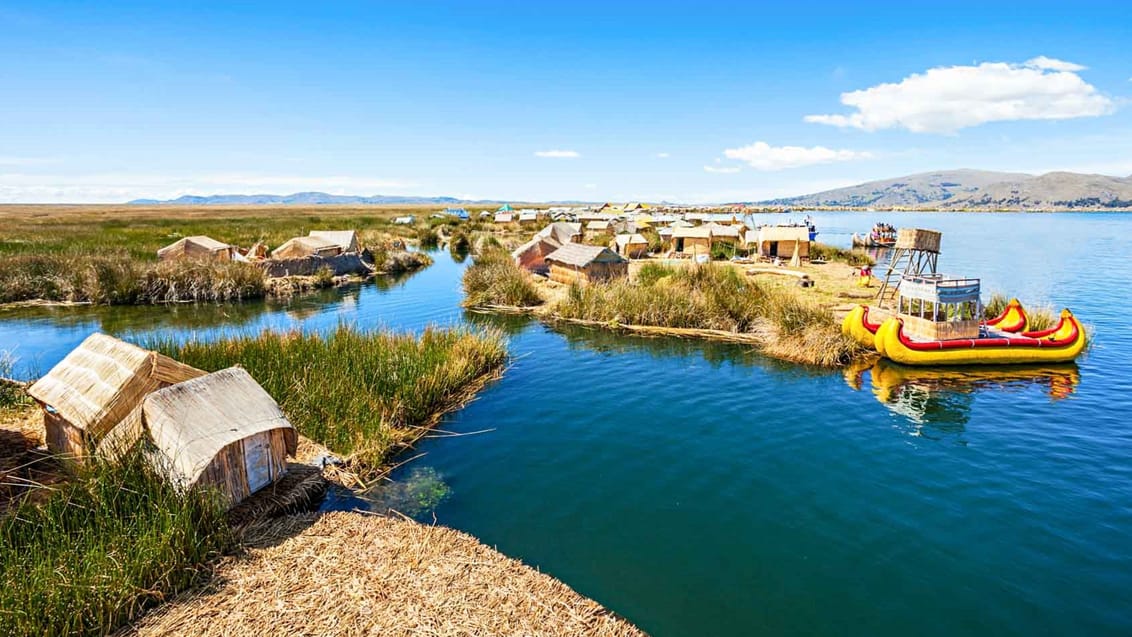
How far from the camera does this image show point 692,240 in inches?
1748

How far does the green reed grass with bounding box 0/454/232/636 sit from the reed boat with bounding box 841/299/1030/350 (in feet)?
60.6

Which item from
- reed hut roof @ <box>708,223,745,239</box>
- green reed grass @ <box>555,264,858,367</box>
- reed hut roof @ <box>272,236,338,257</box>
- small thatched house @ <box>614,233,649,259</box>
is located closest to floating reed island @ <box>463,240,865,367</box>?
green reed grass @ <box>555,264,858,367</box>

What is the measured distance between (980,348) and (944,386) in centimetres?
248

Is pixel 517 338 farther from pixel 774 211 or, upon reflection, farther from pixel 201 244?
pixel 774 211

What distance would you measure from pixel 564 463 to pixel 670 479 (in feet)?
7.00

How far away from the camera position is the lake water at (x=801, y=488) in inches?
287

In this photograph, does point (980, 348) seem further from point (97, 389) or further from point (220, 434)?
point (97, 389)

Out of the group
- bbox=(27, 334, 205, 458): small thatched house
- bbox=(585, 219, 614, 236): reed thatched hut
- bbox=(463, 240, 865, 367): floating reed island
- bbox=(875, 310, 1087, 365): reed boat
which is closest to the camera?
bbox=(27, 334, 205, 458): small thatched house

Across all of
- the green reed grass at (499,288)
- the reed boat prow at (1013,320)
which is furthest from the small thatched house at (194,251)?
the reed boat prow at (1013,320)

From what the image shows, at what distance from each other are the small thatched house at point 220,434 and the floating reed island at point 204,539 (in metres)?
0.02

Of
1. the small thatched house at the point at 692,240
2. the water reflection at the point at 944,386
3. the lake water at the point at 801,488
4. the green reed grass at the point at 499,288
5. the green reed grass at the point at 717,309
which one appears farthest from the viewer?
the small thatched house at the point at 692,240

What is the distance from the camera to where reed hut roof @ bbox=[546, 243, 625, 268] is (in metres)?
27.8

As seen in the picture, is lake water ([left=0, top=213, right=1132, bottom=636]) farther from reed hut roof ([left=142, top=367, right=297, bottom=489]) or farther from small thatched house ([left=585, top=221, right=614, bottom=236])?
small thatched house ([left=585, top=221, right=614, bottom=236])

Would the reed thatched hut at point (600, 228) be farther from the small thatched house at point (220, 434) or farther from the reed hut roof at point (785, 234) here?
the small thatched house at point (220, 434)
